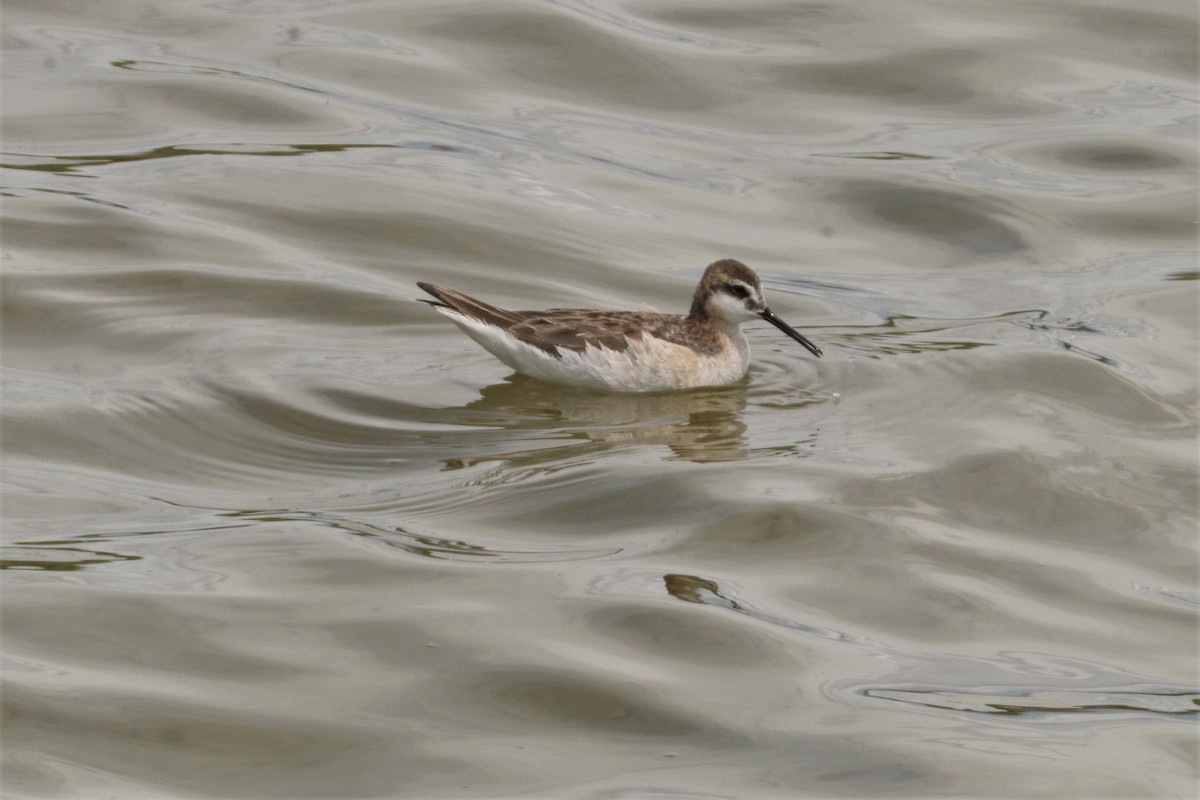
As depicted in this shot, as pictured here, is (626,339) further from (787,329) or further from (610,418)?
(787,329)

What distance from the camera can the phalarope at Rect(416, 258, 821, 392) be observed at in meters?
Result: 11.3

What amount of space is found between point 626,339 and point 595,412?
567 millimetres

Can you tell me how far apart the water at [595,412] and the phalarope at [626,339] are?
0.20m

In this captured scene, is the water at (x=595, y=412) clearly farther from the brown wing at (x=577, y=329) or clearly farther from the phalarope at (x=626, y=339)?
the brown wing at (x=577, y=329)

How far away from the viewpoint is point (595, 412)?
11.1 metres

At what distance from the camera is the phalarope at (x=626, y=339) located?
1126 centimetres

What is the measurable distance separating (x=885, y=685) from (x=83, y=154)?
9.80 metres

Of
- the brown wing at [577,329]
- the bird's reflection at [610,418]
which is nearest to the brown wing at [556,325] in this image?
the brown wing at [577,329]

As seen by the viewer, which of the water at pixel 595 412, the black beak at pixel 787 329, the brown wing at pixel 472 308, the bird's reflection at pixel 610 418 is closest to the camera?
the water at pixel 595 412

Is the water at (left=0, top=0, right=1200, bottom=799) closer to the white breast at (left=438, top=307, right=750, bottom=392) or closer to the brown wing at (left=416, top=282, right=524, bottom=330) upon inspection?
the white breast at (left=438, top=307, right=750, bottom=392)

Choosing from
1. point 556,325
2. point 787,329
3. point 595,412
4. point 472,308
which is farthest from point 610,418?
point 787,329

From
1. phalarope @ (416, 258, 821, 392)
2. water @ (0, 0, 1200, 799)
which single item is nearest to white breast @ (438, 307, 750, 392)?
phalarope @ (416, 258, 821, 392)

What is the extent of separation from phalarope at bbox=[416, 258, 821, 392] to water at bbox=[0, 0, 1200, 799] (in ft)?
0.65

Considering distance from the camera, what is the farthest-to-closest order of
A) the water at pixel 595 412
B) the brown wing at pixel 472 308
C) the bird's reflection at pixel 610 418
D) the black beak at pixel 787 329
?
1. the black beak at pixel 787 329
2. the brown wing at pixel 472 308
3. the bird's reflection at pixel 610 418
4. the water at pixel 595 412
